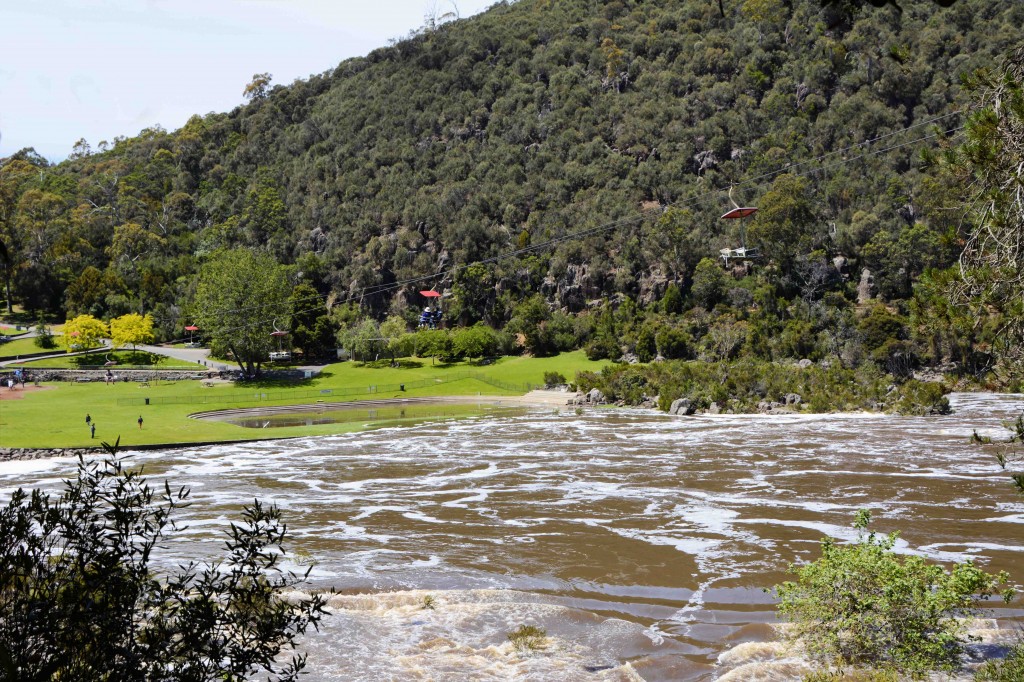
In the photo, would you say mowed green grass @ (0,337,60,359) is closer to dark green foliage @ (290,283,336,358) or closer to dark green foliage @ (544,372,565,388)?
dark green foliage @ (290,283,336,358)

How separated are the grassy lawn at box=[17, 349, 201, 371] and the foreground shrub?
80942 millimetres

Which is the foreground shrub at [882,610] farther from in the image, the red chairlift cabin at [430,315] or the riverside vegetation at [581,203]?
the red chairlift cabin at [430,315]

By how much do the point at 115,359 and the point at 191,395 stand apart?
2676 cm

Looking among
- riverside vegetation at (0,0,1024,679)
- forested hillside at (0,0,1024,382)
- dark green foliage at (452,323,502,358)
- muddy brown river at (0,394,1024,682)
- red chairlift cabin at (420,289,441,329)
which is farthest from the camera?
red chairlift cabin at (420,289,441,329)

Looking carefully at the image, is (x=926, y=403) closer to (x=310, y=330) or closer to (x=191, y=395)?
(x=191, y=395)

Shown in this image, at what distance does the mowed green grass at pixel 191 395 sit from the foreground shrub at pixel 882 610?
34643 millimetres

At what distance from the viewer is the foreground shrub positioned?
39.3ft

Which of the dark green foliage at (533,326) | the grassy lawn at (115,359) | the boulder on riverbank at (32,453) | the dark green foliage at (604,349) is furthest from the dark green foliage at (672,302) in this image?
the boulder on riverbank at (32,453)

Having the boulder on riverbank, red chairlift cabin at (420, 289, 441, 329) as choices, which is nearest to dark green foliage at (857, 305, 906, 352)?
red chairlift cabin at (420, 289, 441, 329)

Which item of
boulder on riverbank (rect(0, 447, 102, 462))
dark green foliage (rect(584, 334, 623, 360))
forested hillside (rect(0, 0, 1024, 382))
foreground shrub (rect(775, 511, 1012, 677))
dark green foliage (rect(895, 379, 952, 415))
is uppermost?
forested hillside (rect(0, 0, 1024, 382))

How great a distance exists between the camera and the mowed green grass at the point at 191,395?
142ft

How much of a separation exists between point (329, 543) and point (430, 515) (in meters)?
4.47

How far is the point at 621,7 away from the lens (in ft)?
526

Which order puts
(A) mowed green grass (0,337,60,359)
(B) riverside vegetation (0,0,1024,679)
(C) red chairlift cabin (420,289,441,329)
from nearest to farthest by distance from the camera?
(B) riverside vegetation (0,0,1024,679) < (A) mowed green grass (0,337,60,359) < (C) red chairlift cabin (420,289,441,329)
